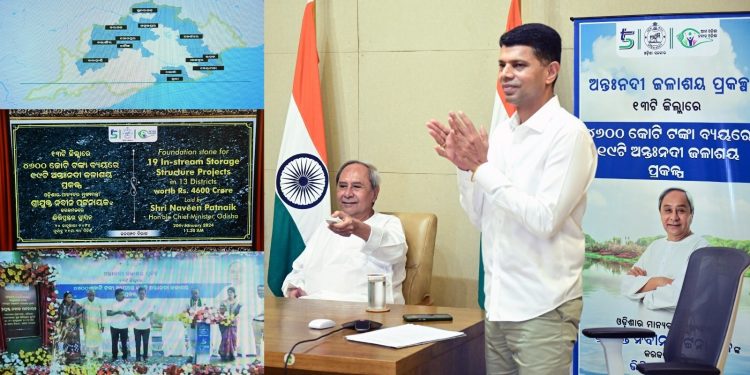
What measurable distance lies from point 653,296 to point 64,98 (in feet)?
11.9

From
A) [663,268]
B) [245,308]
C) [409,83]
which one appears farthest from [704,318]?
[409,83]

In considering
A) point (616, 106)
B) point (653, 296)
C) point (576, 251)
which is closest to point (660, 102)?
point (616, 106)

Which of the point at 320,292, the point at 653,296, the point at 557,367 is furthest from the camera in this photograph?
the point at 653,296

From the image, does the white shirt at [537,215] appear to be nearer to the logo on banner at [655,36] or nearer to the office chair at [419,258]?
the office chair at [419,258]

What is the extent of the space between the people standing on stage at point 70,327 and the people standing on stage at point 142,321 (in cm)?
6

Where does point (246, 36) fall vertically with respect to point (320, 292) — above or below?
above

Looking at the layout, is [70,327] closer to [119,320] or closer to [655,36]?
[119,320]

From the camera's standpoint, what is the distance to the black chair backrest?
2.45 metres

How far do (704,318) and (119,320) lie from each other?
6.84ft

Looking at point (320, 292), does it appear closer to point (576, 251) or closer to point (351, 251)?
point (351, 251)

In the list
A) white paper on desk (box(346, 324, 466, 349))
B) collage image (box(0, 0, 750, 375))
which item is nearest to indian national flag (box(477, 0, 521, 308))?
collage image (box(0, 0, 750, 375))

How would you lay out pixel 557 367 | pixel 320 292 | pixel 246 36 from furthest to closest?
pixel 320 292
pixel 557 367
pixel 246 36

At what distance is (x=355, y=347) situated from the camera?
232 cm

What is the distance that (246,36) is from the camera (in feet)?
2.85
